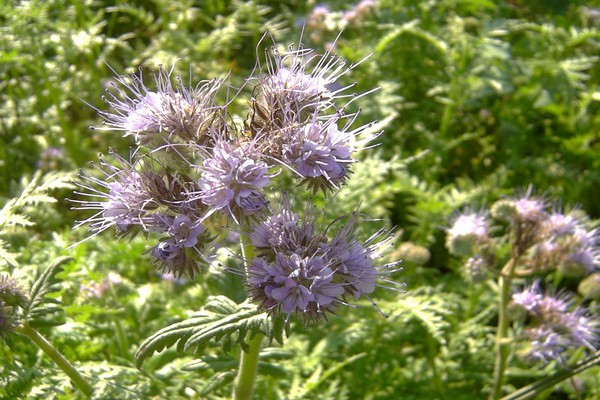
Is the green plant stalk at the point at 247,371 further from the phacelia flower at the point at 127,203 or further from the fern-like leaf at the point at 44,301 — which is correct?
the fern-like leaf at the point at 44,301

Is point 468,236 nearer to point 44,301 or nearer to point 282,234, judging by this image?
point 282,234

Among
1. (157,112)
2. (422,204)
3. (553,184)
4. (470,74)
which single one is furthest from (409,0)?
(157,112)

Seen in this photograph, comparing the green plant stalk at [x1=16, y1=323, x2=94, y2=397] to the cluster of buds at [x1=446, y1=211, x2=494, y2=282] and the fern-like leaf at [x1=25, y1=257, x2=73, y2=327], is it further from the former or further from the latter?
the cluster of buds at [x1=446, y1=211, x2=494, y2=282]

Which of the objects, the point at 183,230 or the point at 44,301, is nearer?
the point at 183,230

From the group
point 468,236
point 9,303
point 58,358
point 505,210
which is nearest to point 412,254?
point 468,236

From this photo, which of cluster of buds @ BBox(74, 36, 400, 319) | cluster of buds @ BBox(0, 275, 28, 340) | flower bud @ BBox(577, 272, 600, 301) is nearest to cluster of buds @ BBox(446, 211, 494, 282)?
flower bud @ BBox(577, 272, 600, 301)

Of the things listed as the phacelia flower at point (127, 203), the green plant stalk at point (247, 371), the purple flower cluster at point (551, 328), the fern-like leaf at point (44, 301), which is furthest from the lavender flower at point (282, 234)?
the purple flower cluster at point (551, 328)
